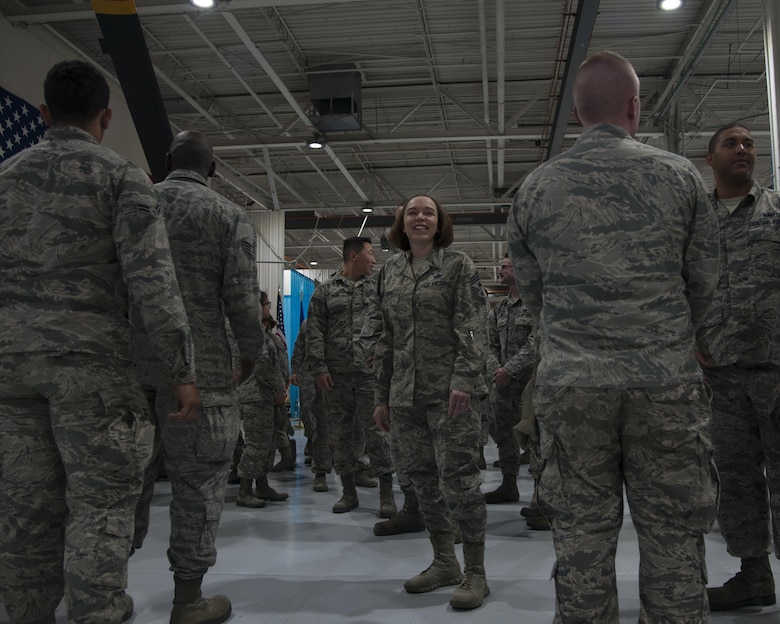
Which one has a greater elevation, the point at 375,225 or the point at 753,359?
the point at 375,225

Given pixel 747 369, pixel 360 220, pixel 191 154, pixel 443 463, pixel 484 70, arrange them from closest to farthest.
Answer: pixel 747 369, pixel 191 154, pixel 443 463, pixel 484 70, pixel 360 220

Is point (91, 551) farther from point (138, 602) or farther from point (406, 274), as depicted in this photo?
point (406, 274)

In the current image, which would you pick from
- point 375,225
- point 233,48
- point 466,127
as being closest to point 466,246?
point 375,225

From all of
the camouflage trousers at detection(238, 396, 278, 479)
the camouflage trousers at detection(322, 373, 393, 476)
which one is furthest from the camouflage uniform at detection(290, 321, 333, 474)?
the camouflage trousers at detection(238, 396, 278, 479)

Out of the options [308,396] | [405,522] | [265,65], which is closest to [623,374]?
[405,522]

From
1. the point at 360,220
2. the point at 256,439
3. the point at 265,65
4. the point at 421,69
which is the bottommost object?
the point at 256,439

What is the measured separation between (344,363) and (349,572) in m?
1.91

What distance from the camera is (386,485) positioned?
4.38m

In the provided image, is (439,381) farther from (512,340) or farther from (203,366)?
(512,340)

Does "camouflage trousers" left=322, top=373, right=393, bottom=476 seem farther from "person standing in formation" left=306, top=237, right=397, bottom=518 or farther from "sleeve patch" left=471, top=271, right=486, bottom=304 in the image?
"sleeve patch" left=471, top=271, right=486, bottom=304

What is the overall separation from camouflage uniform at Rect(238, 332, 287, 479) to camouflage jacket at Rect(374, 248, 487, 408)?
208 cm

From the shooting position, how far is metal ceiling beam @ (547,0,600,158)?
19.3 feet

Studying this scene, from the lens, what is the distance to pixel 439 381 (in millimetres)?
2812

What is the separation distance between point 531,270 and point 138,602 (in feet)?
6.96
